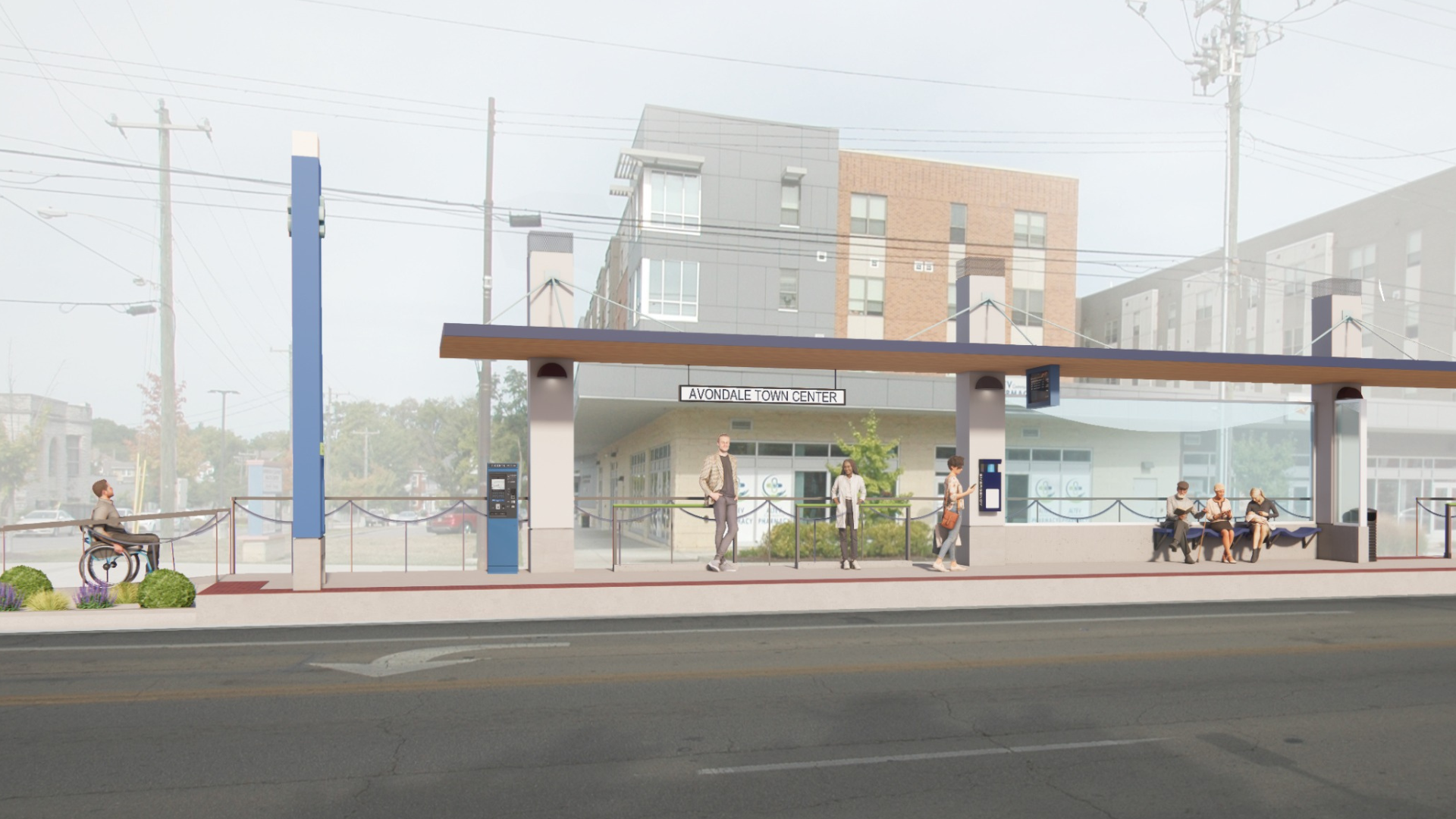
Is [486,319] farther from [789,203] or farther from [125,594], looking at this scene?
[789,203]

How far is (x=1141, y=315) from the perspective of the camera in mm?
79438

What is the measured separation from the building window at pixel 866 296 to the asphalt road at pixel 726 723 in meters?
28.8

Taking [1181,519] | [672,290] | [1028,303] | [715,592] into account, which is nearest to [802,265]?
[672,290]

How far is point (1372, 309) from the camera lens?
65812 millimetres

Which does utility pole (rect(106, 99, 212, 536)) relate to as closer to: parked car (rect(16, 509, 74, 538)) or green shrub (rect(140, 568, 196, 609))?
green shrub (rect(140, 568, 196, 609))

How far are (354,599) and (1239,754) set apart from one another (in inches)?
430

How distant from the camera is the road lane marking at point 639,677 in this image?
8.25 m

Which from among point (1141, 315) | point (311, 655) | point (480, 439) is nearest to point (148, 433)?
point (480, 439)

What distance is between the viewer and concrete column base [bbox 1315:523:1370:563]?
1942 cm

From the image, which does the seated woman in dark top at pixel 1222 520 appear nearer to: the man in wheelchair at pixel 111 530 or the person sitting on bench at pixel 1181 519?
the person sitting on bench at pixel 1181 519

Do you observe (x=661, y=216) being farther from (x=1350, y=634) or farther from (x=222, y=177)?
(x=1350, y=634)

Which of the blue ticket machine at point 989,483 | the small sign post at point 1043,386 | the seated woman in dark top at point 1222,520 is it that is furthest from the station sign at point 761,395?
the seated woman in dark top at point 1222,520

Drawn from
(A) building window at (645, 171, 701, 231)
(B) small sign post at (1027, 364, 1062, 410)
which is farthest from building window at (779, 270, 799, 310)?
(B) small sign post at (1027, 364, 1062, 410)

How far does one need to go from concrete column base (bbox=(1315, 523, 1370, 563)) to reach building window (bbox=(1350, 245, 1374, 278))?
173ft
